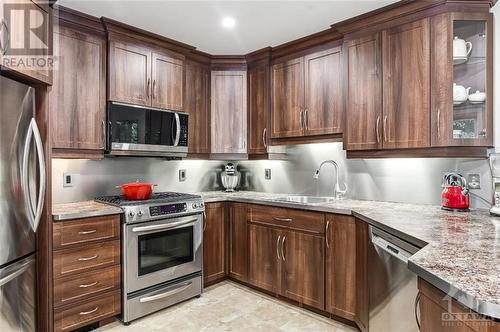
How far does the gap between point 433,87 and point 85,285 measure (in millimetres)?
2919

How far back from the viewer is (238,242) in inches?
129

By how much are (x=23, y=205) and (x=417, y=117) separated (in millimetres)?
2719

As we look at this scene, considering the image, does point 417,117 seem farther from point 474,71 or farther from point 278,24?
point 278,24

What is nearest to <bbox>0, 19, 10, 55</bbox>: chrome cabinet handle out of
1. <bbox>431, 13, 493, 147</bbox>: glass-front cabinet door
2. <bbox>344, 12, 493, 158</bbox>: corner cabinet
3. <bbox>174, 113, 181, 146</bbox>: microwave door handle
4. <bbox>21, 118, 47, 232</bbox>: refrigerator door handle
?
<bbox>21, 118, 47, 232</bbox>: refrigerator door handle

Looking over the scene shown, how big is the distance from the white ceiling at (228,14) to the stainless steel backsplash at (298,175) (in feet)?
3.91

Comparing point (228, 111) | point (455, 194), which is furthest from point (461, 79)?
point (228, 111)

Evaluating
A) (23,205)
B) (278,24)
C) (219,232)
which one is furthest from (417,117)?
(23,205)

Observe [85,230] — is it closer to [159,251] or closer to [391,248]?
[159,251]

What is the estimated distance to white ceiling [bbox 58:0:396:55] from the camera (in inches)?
94.3

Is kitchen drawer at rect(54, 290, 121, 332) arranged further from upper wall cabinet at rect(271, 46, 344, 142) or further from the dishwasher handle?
upper wall cabinet at rect(271, 46, 344, 142)

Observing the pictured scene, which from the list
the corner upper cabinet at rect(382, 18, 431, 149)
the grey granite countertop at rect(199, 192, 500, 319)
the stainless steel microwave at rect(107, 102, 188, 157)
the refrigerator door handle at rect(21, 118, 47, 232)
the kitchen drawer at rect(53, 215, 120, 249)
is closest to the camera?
the grey granite countertop at rect(199, 192, 500, 319)

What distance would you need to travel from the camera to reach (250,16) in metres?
2.60

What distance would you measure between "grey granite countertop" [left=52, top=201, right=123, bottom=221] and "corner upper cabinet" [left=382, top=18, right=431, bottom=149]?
2242 millimetres

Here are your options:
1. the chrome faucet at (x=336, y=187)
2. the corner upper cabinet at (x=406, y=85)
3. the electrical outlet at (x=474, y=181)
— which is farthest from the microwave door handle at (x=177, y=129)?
the electrical outlet at (x=474, y=181)
